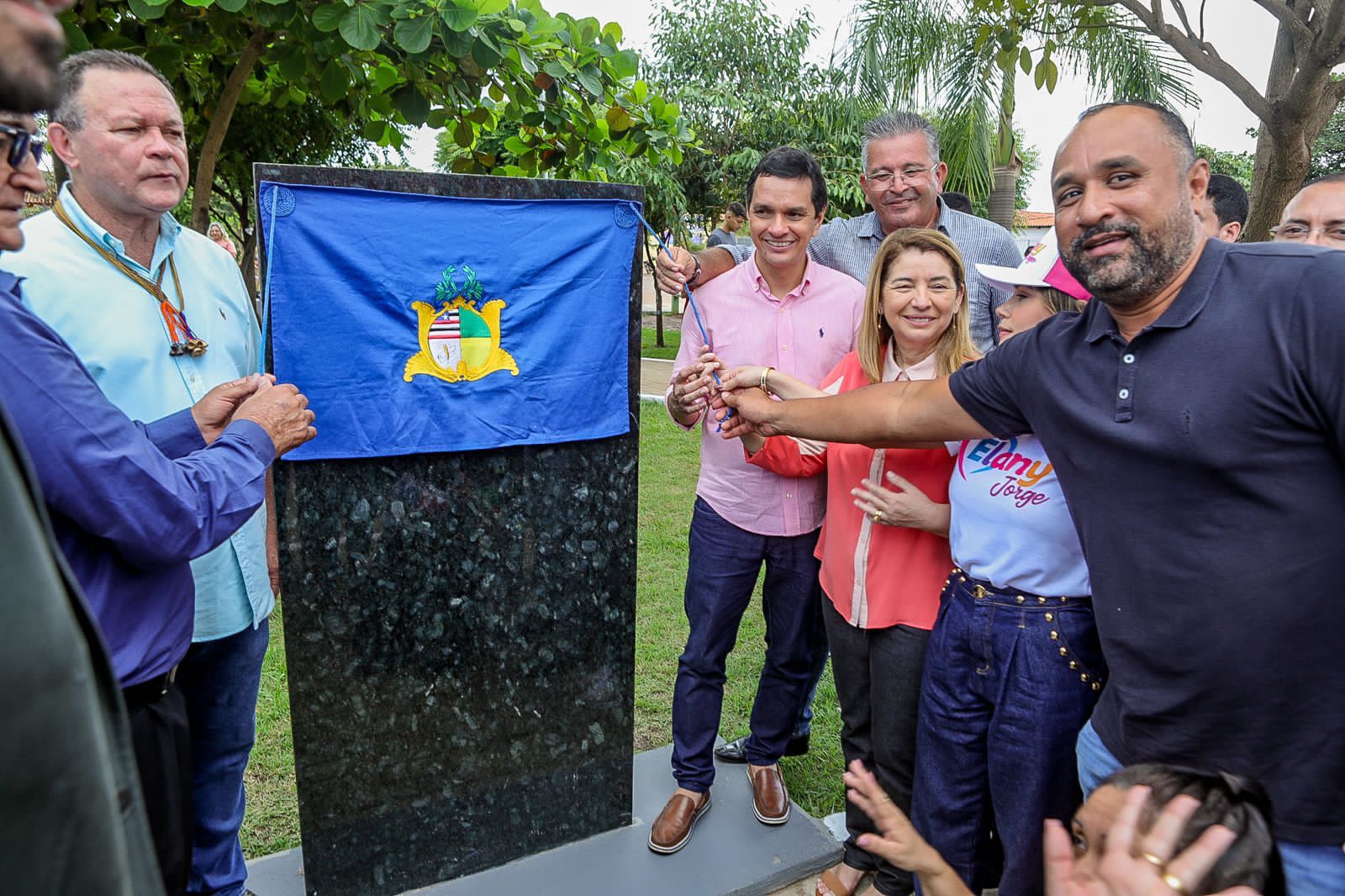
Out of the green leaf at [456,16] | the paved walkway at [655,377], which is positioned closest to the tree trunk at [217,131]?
the green leaf at [456,16]

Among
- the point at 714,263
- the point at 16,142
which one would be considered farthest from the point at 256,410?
the point at 714,263

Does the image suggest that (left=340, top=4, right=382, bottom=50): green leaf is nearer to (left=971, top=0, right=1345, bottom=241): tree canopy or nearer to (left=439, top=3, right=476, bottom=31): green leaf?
(left=439, top=3, right=476, bottom=31): green leaf

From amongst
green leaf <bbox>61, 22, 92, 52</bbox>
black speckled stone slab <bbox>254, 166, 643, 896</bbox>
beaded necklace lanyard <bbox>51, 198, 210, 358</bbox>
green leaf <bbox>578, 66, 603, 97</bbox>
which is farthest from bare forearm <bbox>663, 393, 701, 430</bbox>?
green leaf <bbox>61, 22, 92, 52</bbox>

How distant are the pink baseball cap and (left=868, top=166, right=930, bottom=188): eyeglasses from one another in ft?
2.99

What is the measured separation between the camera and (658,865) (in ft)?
10.3

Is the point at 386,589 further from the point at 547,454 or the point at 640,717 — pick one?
the point at 640,717

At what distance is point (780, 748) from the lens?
3.43 m

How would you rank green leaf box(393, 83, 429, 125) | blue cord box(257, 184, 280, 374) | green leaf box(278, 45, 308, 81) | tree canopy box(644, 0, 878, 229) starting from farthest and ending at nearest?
tree canopy box(644, 0, 878, 229) → green leaf box(393, 83, 429, 125) → green leaf box(278, 45, 308, 81) → blue cord box(257, 184, 280, 374)

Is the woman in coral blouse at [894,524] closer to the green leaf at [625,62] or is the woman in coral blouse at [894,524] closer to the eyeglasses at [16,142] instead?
the green leaf at [625,62]

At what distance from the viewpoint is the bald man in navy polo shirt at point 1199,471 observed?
67.2 inches

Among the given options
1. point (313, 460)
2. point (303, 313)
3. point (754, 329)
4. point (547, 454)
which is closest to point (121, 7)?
point (303, 313)

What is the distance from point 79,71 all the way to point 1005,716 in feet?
9.42

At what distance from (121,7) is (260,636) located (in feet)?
9.47

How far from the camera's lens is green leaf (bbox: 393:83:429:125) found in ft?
12.5
